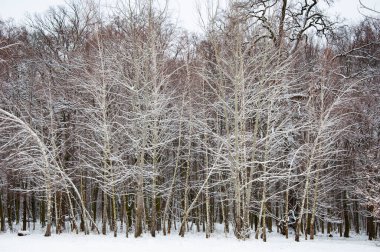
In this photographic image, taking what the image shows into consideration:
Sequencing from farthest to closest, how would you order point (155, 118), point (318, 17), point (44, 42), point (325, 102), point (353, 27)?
point (353, 27) < point (44, 42) < point (318, 17) < point (325, 102) < point (155, 118)

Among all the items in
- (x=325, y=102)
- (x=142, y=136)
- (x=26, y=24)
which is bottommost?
(x=142, y=136)

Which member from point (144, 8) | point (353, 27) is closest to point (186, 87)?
point (144, 8)

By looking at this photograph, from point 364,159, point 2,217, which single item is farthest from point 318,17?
point 2,217

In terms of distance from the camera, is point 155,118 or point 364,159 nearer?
point 155,118

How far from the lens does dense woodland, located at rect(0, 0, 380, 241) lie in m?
13.8

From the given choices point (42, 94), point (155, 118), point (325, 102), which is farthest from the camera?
point (42, 94)

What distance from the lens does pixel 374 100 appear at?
19047 mm

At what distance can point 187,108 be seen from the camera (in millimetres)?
15812

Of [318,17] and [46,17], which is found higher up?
[46,17]

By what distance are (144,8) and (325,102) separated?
9601mm

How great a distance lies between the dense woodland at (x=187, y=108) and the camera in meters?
13.8

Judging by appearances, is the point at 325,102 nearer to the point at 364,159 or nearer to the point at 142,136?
the point at 364,159

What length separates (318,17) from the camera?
1875 cm

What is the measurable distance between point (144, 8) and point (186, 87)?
4.11 metres
